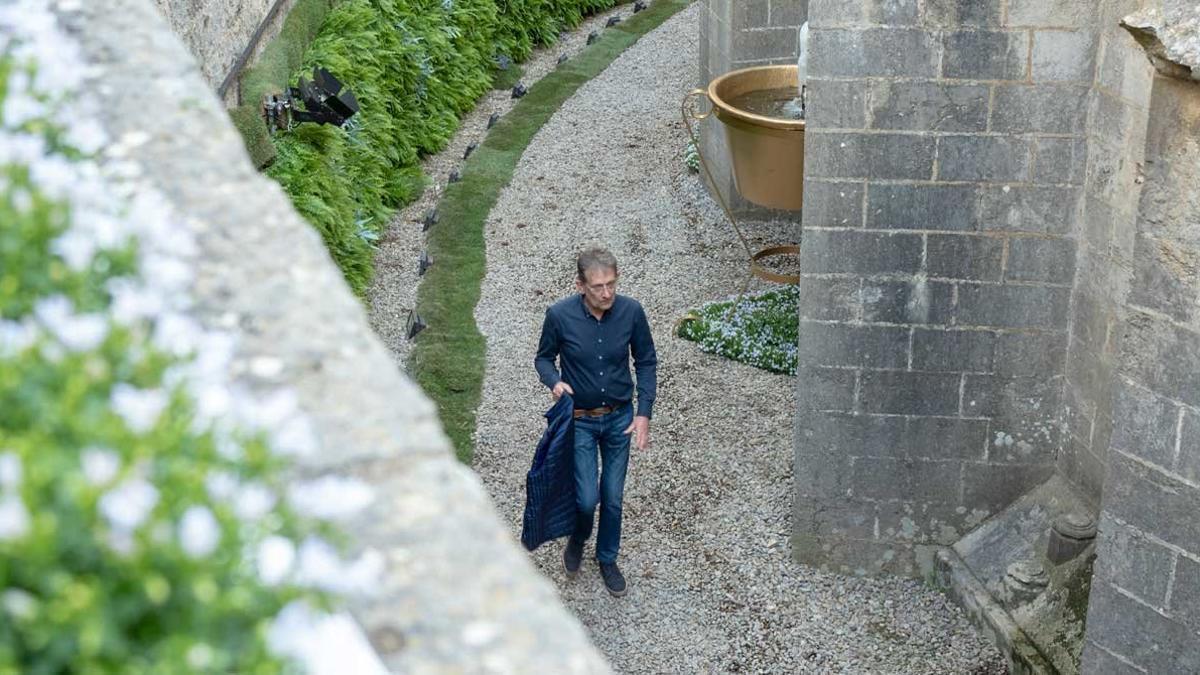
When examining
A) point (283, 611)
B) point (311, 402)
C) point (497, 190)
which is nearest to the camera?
point (283, 611)

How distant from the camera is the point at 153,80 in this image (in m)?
2.48

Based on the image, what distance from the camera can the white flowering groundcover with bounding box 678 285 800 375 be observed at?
8305 mm

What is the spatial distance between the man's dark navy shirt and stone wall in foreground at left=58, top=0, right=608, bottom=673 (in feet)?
10.7

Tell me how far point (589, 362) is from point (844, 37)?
1.59 m

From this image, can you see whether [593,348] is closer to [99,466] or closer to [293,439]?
[293,439]

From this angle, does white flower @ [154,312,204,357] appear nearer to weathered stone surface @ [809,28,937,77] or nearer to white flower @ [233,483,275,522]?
white flower @ [233,483,275,522]

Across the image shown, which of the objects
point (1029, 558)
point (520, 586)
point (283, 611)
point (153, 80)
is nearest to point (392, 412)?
point (520, 586)

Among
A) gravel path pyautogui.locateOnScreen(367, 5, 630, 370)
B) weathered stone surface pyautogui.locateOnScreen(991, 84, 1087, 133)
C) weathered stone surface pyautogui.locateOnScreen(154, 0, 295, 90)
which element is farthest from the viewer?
gravel path pyautogui.locateOnScreen(367, 5, 630, 370)

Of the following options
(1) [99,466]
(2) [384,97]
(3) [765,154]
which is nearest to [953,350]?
(3) [765,154]

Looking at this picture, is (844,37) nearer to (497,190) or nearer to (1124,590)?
(1124,590)

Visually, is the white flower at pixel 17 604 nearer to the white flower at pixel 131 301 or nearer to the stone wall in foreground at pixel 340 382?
the stone wall in foreground at pixel 340 382

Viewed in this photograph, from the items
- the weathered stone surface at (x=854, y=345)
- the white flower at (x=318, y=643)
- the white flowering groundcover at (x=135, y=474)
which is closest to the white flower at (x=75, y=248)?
the white flowering groundcover at (x=135, y=474)

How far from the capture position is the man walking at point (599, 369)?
5.70m

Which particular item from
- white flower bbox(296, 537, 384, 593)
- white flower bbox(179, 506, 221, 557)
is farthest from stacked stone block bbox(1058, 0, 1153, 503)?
white flower bbox(179, 506, 221, 557)
